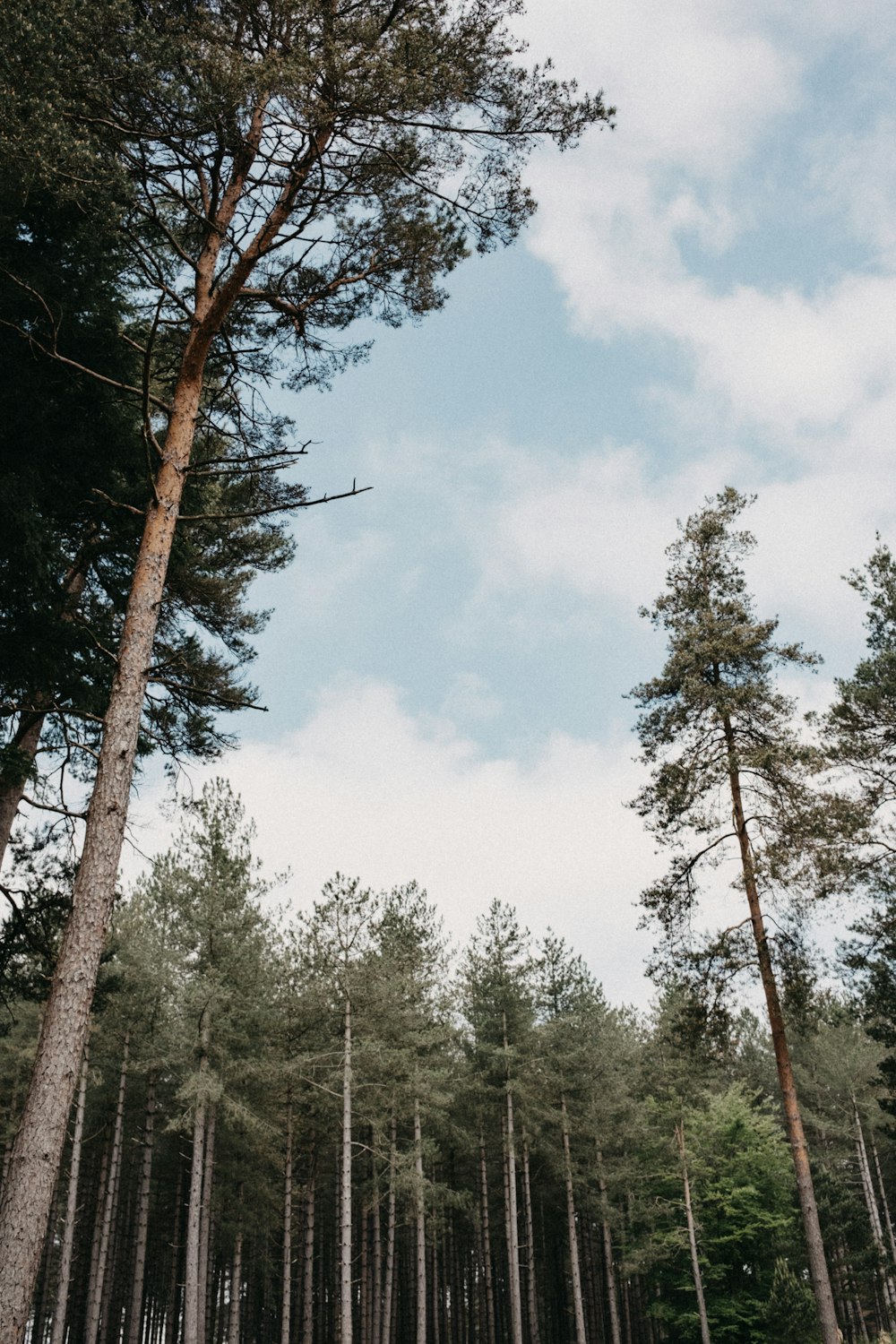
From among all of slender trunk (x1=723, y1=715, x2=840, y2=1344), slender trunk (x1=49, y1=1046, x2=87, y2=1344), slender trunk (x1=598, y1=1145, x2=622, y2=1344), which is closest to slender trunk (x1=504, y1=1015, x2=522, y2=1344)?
slender trunk (x1=598, y1=1145, x2=622, y2=1344)

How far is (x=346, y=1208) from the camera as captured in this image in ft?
54.0

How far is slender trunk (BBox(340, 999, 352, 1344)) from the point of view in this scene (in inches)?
627

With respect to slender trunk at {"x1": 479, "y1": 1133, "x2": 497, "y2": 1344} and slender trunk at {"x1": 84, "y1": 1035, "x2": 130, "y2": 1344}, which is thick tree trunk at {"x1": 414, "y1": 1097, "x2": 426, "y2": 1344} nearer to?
slender trunk at {"x1": 479, "y1": 1133, "x2": 497, "y2": 1344}

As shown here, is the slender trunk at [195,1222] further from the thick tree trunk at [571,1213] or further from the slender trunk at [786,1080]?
the thick tree trunk at [571,1213]

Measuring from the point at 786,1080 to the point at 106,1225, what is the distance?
54.2ft

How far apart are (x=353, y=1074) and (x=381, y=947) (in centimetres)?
559

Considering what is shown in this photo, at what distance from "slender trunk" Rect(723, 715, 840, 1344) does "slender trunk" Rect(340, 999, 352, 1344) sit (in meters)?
8.64

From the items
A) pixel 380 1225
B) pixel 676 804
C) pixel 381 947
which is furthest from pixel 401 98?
pixel 380 1225

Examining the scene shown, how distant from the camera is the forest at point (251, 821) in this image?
707 centimetres

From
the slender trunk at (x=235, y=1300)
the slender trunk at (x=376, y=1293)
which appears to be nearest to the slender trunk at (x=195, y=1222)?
the slender trunk at (x=235, y=1300)

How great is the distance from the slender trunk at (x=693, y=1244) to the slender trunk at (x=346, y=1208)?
11.5 m

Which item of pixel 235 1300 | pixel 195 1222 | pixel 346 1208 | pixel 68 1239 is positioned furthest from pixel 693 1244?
pixel 68 1239

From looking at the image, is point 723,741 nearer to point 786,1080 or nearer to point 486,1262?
point 786,1080

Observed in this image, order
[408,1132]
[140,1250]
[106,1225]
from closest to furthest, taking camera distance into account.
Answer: [140,1250], [106,1225], [408,1132]
